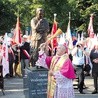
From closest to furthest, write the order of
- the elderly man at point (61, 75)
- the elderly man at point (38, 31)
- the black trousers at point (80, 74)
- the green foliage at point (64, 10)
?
the elderly man at point (61, 75) → the elderly man at point (38, 31) → the black trousers at point (80, 74) → the green foliage at point (64, 10)

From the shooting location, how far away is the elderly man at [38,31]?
12.0 m

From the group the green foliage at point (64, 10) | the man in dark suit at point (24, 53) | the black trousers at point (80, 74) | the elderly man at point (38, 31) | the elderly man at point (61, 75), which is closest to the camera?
the elderly man at point (61, 75)

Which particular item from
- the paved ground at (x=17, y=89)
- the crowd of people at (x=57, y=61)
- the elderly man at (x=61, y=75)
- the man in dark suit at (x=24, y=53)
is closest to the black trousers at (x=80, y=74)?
the crowd of people at (x=57, y=61)

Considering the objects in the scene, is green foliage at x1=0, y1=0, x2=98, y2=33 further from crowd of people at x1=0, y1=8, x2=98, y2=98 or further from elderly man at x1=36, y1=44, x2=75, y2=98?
elderly man at x1=36, y1=44, x2=75, y2=98

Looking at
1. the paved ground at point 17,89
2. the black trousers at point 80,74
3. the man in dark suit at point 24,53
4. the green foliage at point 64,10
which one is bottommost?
the paved ground at point 17,89

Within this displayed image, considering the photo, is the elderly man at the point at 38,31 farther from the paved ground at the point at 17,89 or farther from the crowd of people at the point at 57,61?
the paved ground at the point at 17,89

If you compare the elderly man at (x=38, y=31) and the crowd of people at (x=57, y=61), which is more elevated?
the elderly man at (x=38, y=31)

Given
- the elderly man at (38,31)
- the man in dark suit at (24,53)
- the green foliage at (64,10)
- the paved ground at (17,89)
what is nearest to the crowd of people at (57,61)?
the elderly man at (38,31)

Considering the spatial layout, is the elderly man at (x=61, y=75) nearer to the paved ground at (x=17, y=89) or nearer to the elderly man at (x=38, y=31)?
the elderly man at (x=38, y=31)

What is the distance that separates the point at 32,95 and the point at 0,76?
455cm

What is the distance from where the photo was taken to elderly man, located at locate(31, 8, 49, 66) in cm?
1198

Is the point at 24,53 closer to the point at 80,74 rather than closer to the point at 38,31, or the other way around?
the point at 80,74

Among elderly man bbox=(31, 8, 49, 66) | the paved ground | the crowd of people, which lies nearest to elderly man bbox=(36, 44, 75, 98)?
the crowd of people

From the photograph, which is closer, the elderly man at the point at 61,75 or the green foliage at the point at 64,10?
the elderly man at the point at 61,75
